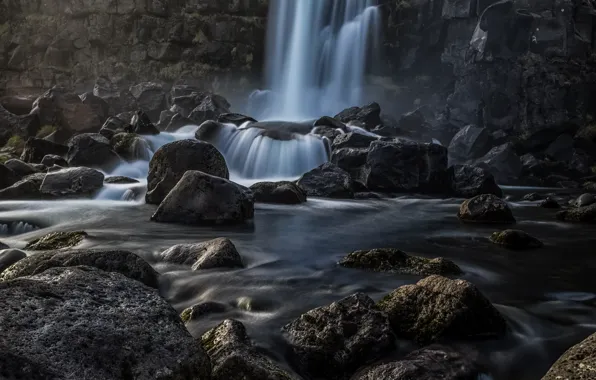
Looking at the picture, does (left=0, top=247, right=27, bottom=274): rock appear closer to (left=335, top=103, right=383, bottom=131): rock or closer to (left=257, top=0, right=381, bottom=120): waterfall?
(left=335, top=103, right=383, bottom=131): rock

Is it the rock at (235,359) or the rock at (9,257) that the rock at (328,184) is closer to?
the rock at (9,257)

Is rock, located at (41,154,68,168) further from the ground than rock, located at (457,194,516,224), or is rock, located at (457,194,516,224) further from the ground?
rock, located at (457,194,516,224)

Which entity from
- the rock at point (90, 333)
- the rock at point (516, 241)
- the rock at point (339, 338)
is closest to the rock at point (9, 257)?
the rock at point (90, 333)

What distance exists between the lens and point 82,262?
5.39 meters

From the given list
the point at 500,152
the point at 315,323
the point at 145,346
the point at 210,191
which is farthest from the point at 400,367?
the point at 500,152

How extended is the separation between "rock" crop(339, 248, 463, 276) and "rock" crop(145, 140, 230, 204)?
19.4 feet

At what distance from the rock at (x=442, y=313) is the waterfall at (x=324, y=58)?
3327 cm

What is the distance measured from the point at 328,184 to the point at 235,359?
1147 cm

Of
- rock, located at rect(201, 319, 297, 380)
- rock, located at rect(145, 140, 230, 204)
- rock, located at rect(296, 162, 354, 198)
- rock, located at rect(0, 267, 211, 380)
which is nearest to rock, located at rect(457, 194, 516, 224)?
rock, located at rect(296, 162, 354, 198)

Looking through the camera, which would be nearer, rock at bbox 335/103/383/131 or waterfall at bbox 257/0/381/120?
rock at bbox 335/103/383/131

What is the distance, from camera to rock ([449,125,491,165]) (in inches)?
1019

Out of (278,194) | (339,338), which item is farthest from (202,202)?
(339,338)

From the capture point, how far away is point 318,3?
136 ft

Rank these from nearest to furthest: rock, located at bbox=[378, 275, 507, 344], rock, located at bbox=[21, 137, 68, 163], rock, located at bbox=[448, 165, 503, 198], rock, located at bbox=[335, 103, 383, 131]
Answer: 1. rock, located at bbox=[378, 275, 507, 344]
2. rock, located at bbox=[448, 165, 503, 198]
3. rock, located at bbox=[21, 137, 68, 163]
4. rock, located at bbox=[335, 103, 383, 131]
